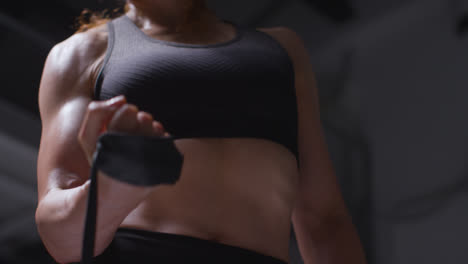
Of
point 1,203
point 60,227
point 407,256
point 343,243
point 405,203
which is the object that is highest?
point 60,227

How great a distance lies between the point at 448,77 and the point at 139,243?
236cm

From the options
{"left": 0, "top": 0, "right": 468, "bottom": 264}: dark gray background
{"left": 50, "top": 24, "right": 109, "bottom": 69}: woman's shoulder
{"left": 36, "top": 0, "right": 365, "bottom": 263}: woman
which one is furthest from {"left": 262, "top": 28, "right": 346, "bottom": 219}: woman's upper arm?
{"left": 0, "top": 0, "right": 468, "bottom": 264}: dark gray background

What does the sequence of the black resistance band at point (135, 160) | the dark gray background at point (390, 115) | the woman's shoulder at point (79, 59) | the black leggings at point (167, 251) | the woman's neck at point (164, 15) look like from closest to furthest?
the black resistance band at point (135, 160) < the black leggings at point (167, 251) < the woman's shoulder at point (79, 59) < the woman's neck at point (164, 15) < the dark gray background at point (390, 115)

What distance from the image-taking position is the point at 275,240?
0.55 meters

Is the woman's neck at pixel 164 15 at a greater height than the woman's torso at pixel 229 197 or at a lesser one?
greater

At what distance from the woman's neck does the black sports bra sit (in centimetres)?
10

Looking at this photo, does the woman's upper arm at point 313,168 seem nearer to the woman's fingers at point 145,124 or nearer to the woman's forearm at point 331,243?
the woman's forearm at point 331,243

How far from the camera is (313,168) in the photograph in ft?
2.22

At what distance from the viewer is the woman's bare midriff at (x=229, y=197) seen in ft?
1.69

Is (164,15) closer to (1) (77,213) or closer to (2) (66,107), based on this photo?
(2) (66,107)

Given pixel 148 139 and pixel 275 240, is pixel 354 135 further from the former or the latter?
pixel 148 139

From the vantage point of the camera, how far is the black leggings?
48 cm

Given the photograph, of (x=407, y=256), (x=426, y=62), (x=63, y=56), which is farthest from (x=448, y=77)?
(x=63, y=56)

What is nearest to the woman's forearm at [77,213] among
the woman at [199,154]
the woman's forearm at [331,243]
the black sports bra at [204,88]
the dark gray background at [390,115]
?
the woman at [199,154]
